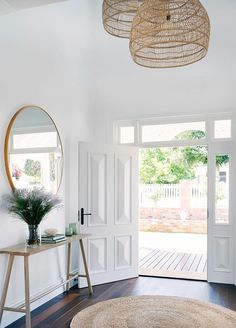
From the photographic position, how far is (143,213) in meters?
11.4

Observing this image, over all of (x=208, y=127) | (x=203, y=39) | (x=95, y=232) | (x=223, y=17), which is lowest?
(x=95, y=232)

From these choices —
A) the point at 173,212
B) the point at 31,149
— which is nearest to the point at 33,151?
the point at 31,149

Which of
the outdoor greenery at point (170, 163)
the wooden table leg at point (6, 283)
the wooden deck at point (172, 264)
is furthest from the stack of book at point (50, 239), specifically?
the outdoor greenery at point (170, 163)

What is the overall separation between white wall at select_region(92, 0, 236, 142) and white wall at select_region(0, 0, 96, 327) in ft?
0.79

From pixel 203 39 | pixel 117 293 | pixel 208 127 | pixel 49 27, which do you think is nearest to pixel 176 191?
pixel 208 127

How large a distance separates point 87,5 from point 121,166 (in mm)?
2672

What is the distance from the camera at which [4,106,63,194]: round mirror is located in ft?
12.3

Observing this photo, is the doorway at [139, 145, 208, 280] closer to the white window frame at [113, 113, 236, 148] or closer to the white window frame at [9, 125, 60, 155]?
the white window frame at [113, 113, 236, 148]

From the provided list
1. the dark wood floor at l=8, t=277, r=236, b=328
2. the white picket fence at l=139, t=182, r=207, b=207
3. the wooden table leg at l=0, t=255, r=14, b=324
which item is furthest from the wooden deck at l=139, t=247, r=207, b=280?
the white picket fence at l=139, t=182, r=207, b=207

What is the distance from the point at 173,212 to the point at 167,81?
260 inches

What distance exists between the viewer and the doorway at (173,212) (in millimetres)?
6559

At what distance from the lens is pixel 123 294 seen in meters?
4.57

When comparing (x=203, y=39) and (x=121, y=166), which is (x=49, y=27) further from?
(x=203, y=39)

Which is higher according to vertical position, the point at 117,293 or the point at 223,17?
the point at 223,17
